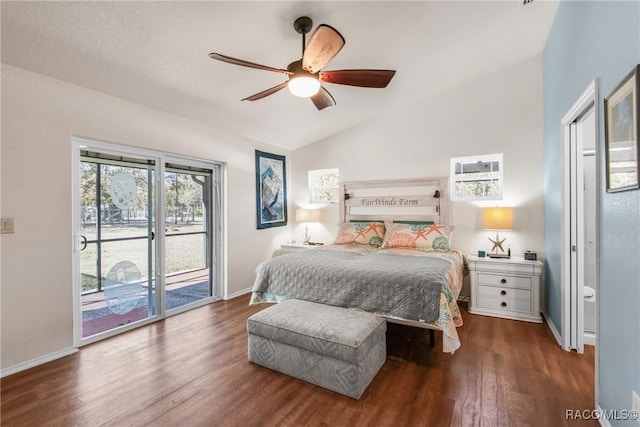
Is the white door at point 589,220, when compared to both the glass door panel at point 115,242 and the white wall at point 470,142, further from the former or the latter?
the glass door panel at point 115,242

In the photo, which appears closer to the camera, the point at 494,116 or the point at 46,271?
the point at 46,271

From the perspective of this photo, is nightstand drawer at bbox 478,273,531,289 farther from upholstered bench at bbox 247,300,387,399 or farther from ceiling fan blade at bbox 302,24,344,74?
ceiling fan blade at bbox 302,24,344,74

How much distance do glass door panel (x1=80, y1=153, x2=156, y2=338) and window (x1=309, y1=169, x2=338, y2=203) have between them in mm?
2641

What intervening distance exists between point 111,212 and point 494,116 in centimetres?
469

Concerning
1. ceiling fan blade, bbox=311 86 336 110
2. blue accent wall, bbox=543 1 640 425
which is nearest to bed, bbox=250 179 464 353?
blue accent wall, bbox=543 1 640 425

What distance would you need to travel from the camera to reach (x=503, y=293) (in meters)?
3.42

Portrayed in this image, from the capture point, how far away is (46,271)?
8.28 ft

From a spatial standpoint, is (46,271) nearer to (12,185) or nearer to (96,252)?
(96,252)

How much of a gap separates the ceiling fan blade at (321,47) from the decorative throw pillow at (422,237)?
2.50m

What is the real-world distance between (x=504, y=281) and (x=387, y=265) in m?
1.66

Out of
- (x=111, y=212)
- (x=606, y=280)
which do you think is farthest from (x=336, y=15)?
(x=111, y=212)

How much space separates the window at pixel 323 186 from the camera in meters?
5.17

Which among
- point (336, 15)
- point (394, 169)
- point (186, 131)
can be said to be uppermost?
point (336, 15)

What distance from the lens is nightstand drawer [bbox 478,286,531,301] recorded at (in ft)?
10.9
